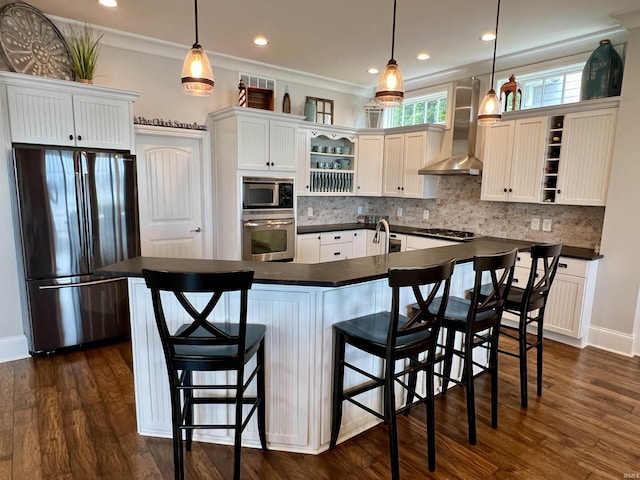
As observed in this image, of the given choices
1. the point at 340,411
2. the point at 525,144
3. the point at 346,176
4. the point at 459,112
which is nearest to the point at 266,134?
the point at 346,176

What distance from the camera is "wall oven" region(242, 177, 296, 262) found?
4220mm

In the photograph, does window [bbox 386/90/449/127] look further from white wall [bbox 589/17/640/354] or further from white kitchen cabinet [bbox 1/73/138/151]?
white kitchen cabinet [bbox 1/73/138/151]

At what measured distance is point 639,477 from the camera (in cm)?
201

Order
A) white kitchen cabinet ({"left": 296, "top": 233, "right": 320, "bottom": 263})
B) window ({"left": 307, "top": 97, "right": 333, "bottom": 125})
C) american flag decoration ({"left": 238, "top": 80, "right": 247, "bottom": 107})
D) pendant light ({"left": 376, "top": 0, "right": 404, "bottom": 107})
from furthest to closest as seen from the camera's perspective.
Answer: window ({"left": 307, "top": 97, "right": 333, "bottom": 125})
white kitchen cabinet ({"left": 296, "top": 233, "right": 320, "bottom": 263})
american flag decoration ({"left": 238, "top": 80, "right": 247, "bottom": 107})
pendant light ({"left": 376, "top": 0, "right": 404, "bottom": 107})

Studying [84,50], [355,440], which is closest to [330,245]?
[355,440]

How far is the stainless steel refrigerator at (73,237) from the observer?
3.09 metres

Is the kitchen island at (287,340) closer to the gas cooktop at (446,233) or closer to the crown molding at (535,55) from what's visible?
the gas cooktop at (446,233)

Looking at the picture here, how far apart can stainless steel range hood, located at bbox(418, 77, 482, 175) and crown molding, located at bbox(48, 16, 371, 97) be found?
1596mm

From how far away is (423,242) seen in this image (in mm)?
4801

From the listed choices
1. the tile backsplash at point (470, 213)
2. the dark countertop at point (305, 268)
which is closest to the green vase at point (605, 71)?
the tile backsplash at point (470, 213)

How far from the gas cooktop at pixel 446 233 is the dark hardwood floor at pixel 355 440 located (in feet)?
6.12

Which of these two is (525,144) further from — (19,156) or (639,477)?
(19,156)

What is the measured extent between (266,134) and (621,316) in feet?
13.1

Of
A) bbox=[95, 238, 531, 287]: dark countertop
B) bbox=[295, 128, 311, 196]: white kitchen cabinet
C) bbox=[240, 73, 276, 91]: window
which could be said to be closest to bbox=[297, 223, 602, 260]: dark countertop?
bbox=[295, 128, 311, 196]: white kitchen cabinet
